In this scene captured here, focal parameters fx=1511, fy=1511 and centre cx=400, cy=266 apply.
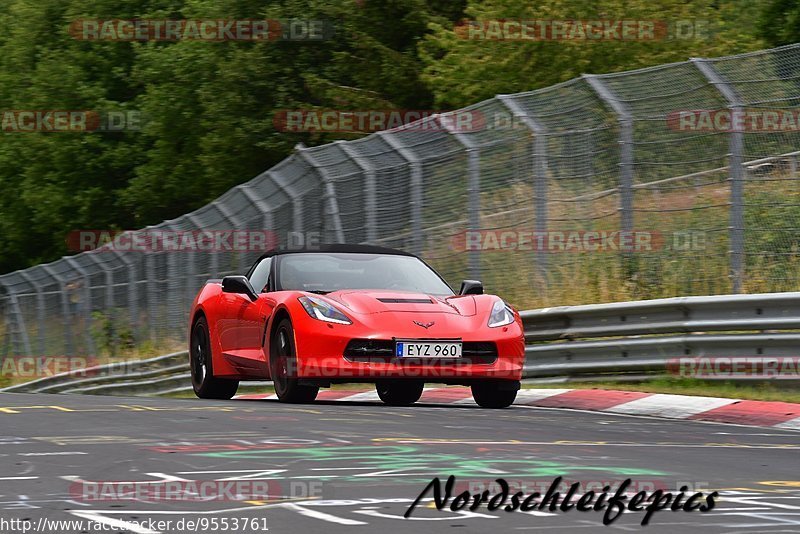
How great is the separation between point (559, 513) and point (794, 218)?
692 centimetres

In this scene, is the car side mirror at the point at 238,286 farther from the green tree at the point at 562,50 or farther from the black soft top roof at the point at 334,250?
the green tree at the point at 562,50

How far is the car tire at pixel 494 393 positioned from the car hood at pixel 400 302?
0.63 meters

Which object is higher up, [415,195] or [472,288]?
[415,195]

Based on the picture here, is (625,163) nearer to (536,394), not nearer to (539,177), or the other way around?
(539,177)

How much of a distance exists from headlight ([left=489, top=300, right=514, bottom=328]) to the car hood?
0.16 meters

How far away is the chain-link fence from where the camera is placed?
12.4m

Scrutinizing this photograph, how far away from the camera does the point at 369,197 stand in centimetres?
1691

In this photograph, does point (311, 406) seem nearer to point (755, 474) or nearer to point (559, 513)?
point (755, 474)

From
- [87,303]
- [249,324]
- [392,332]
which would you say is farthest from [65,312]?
[392,332]

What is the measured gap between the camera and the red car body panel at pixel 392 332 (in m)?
11.0

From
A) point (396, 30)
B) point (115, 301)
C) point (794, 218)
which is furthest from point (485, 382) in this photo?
point (396, 30)

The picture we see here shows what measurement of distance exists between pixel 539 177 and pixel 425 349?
392 centimetres

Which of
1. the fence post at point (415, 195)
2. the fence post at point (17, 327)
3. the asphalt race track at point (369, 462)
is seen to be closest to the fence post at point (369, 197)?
the fence post at point (415, 195)

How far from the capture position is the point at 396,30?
4131cm
